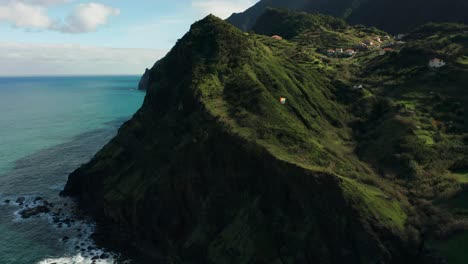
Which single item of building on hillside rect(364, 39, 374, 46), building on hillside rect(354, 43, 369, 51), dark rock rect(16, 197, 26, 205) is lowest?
dark rock rect(16, 197, 26, 205)

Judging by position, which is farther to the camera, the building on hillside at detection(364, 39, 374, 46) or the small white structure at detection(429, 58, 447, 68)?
the building on hillside at detection(364, 39, 374, 46)

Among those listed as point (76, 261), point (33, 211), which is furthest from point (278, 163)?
point (33, 211)

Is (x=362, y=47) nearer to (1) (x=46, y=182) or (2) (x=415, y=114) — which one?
(2) (x=415, y=114)

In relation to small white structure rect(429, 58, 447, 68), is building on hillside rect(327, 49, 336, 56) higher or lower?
higher

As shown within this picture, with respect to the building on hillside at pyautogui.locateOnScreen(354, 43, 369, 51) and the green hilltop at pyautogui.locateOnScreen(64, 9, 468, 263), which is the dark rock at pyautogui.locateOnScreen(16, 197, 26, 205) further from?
the building on hillside at pyautogui.locateOnScreen(354, 43, 369, 51)

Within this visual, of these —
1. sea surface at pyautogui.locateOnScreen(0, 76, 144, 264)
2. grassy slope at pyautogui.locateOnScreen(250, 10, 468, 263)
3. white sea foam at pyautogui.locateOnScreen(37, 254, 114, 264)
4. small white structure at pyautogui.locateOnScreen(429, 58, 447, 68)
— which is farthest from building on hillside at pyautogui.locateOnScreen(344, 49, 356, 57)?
white sea foam at pyautogui.locateOnScreen(37, 254, 114, 264)

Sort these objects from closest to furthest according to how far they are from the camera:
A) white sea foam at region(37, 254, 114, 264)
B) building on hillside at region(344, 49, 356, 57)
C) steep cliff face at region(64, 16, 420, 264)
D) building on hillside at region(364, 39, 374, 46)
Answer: steep cliff face at region(64, 16, 420, 264), white sea foam at region(37, 254, 114, 264), building on hillside at region(344, 49, 356, 57), building on hillside at region(364, 39, 374, 46)

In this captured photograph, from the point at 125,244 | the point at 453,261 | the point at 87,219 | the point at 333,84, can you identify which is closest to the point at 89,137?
the point at 87,219

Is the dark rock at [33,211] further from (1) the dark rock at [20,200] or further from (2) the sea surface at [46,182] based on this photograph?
(1) the dark rock at [20,200]
